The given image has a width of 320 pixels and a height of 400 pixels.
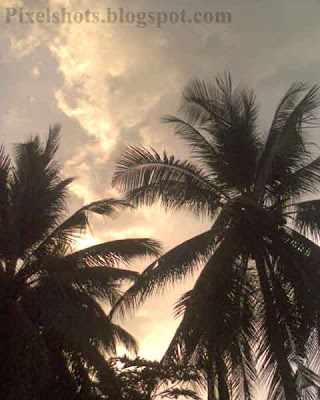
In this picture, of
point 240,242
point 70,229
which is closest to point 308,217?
point 240,242

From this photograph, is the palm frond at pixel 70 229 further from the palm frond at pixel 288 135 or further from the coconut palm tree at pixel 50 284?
the palm frond at pixel 288 135

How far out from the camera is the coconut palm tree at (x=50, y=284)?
347 inches

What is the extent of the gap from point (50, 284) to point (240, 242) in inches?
146

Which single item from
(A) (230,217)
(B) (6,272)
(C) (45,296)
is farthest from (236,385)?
(B) (6,272)

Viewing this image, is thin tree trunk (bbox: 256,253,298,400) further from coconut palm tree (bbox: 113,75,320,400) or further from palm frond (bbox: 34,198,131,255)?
palm frond (bbox: 34,198,131,255)

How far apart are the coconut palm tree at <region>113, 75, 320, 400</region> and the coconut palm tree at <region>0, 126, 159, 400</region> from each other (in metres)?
0.85

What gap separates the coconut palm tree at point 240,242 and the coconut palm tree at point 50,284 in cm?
85

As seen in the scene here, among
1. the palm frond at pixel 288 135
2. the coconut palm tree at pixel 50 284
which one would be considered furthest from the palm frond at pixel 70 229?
the palm frond at pixel 288 135

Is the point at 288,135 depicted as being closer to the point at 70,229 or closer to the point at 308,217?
the point at 308,217

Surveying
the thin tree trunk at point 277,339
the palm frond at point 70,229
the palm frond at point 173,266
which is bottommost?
the thin tree trunk at point 277,339

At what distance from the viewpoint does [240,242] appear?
980 centimetres

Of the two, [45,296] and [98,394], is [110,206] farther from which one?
[98,394]

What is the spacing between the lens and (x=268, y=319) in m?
9.15

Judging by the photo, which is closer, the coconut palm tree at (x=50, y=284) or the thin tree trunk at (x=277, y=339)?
the thin tree trunk at (x=277, y=339)
